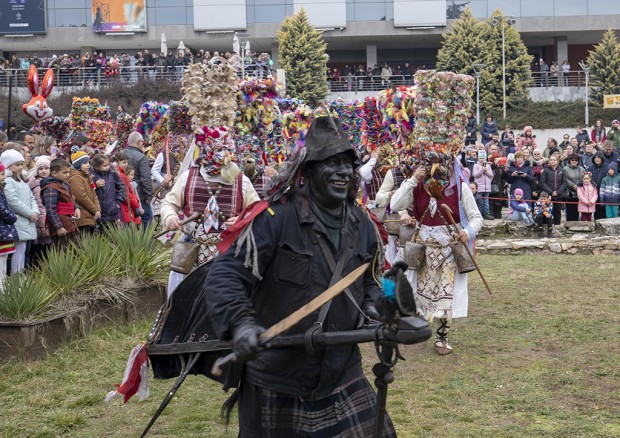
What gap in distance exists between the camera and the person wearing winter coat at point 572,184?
18.5 meters

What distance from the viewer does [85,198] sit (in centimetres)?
1116

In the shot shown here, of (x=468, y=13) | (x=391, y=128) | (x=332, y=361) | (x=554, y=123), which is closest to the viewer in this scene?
(x=332, y=361)

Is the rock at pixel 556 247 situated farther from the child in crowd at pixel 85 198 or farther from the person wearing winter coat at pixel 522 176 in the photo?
the child in crowd at pixel 85 198

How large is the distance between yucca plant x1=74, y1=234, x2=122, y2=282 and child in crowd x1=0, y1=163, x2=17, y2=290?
0.71 metres

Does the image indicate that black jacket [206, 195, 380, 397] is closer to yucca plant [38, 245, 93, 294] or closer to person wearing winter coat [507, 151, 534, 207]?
yucca plant [38, 245, 93, 294]

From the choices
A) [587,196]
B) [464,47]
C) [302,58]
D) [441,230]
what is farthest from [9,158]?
[464,47]

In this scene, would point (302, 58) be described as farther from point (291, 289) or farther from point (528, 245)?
point (291, 289)

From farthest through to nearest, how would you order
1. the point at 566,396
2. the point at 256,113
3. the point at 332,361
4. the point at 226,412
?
the point at 256,113 → the point at 566,396 → the point at 226,412 → the point at 332,361

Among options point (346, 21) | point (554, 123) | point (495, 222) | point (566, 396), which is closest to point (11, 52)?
point (346, 21)

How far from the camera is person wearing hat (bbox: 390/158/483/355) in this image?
28.3 feet

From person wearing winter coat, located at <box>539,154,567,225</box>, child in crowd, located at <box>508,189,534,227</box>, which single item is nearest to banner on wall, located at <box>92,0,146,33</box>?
person wearing winter coat, located at <box>539,154,567,225</box>

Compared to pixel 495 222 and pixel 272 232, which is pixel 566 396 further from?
pixel 495 222

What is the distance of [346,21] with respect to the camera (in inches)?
1965

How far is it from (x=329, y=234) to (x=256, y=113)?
5512 mm
